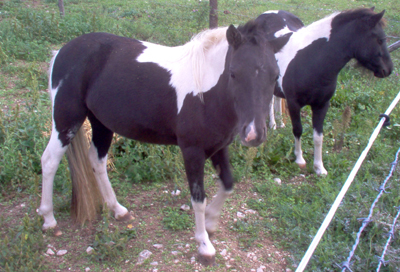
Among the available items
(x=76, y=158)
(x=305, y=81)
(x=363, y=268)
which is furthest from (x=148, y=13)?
(x=363, y=268)

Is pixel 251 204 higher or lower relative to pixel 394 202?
lower

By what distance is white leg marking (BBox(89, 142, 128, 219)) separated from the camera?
316cm

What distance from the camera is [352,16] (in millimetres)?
3746

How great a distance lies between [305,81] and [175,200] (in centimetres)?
196

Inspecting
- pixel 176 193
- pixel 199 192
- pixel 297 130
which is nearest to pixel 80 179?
pixel 176 193

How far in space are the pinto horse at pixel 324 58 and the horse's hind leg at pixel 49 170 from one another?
88.2 inches

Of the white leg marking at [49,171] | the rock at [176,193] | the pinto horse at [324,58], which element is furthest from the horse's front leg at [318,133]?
the white leg marking at [49,171]

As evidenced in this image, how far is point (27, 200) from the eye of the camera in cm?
340

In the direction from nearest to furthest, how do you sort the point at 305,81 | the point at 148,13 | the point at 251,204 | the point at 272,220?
the point at 272,220 → the point at 251,204 → the point at 305,81 → the point at 148,13

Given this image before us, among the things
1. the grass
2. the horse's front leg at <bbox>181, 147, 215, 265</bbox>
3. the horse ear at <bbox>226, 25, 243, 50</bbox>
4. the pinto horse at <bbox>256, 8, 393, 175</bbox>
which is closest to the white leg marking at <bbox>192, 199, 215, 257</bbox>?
the horse's front leg at <bbox>181, 147, 215, 265</bbox>

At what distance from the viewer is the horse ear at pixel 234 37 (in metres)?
2.05

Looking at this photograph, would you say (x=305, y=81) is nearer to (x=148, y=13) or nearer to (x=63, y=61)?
(x=63, y=61)

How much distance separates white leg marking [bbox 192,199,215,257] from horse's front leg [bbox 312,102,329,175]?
6.55ft

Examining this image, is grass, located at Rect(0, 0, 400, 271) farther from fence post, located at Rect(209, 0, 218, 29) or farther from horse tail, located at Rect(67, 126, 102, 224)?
fence post, located at Rect(209, 0, 218, 29)
